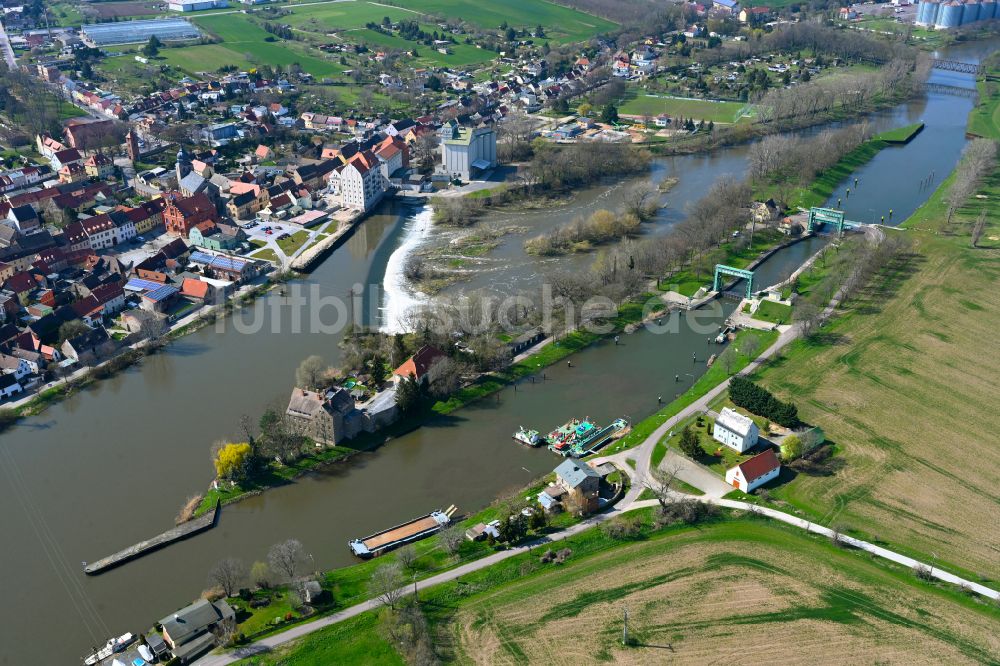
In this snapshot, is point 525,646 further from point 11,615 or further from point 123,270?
point 123,270

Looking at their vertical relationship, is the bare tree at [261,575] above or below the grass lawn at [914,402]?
below

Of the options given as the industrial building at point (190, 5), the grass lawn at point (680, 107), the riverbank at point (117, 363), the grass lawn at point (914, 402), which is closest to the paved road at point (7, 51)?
the industrial building at point (190, 5)

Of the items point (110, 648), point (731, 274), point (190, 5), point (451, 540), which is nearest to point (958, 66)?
point (731, 274)

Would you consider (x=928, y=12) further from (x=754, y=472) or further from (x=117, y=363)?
(x=117, y=363)

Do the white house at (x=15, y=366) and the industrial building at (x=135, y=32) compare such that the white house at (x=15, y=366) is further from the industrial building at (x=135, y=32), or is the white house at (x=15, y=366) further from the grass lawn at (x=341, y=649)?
the industrial building at (x=135, y=32)

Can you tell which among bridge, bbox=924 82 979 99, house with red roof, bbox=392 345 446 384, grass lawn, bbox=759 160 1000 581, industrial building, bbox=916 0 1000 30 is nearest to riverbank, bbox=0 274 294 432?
house with red roof, bbox=392 345 446 384
